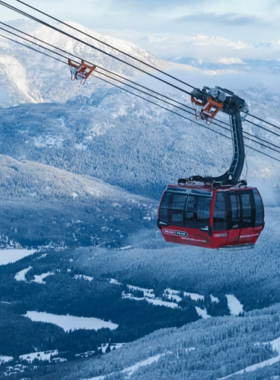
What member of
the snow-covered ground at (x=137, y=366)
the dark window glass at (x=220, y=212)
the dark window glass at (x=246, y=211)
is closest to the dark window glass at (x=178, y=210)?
the dark window glass at (x=220, y=212)

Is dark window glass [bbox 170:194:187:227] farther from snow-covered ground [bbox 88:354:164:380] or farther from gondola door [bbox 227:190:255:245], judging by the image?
snow-covered ground [bbox 88:354:164:380]

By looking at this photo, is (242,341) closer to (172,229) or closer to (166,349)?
(166,349)

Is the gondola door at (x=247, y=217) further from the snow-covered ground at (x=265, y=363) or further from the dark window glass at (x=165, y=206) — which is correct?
the snow-covered ground at (x=265, y=363)

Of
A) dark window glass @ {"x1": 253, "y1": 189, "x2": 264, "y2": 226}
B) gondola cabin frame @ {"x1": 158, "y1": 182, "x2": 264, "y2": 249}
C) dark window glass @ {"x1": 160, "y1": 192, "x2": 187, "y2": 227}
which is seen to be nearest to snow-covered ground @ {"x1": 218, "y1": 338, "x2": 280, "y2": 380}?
dark window glass @ {"x1": 253, "y1": 189, "x2": 264, "y2": 226}

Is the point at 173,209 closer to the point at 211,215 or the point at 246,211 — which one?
the point at 211,215

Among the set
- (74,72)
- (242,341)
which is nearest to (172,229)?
(74,72)

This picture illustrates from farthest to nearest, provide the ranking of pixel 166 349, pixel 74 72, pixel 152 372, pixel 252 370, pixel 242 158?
1. pixel 166 349
2. pixel 152 372
3. pixel 252 370
4. pixel 242 158
5. pixel 74 72

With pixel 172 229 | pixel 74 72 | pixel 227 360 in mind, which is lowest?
pixel 227 360
